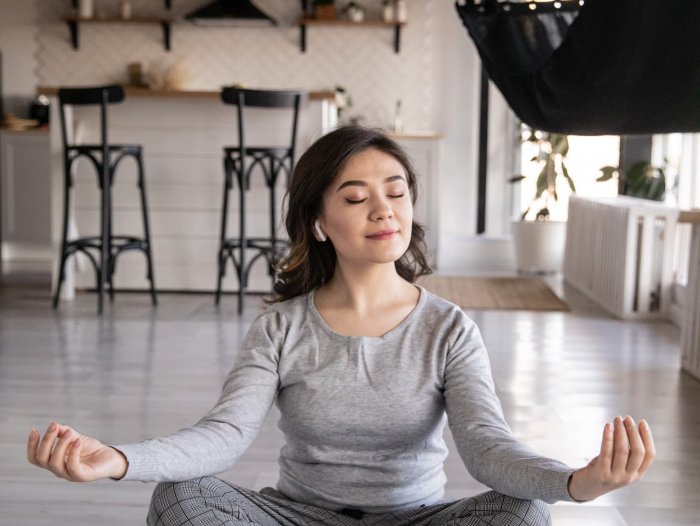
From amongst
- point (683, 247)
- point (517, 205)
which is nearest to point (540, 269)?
point (517, 205)

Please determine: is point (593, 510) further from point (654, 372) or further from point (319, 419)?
point (654, 372)

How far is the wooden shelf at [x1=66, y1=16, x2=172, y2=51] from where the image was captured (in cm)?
750

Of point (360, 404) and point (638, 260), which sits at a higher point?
point (360, 404)

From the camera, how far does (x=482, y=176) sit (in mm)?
7578

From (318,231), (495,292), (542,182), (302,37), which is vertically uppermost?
(302,37)

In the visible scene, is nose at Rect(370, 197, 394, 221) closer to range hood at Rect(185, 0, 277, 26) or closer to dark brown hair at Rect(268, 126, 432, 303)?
dark brown hair at Rect(268, 126, 432, 303)

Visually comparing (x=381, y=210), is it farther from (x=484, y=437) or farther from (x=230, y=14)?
(x=230, y=14)

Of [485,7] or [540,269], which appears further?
[540,269]

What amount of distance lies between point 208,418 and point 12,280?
199 inches

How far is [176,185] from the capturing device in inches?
217

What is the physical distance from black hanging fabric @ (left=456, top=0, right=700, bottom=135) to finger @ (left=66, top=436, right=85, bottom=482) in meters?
1.15

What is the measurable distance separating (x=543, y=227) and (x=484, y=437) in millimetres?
5644

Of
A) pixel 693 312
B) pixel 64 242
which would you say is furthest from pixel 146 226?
pixel 693 312

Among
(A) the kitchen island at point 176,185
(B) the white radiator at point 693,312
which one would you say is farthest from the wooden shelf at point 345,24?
(B) the white radiator at point 693,312
